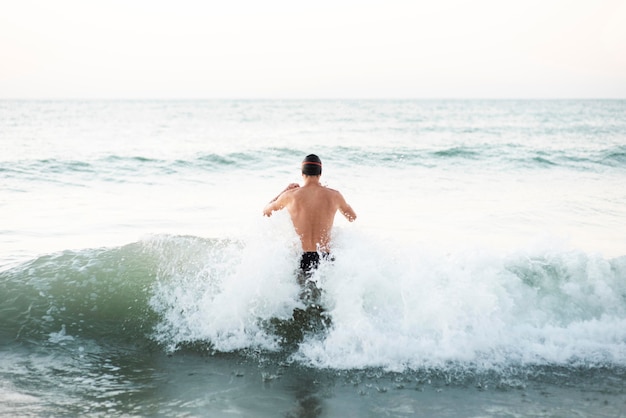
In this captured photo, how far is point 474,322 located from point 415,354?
0.75 m

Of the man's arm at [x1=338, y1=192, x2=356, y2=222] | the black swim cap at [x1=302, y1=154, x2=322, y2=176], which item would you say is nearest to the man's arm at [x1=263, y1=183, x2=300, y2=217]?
the black swim cap at [x1=302, y1=154, x2=322, y2=176]

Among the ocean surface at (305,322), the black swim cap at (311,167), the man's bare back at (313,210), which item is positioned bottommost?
the ocean surface at (305,322)

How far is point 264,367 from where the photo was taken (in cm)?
471

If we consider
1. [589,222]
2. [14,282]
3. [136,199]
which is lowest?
[14,282]

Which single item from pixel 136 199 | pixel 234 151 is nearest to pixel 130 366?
pixel 136 199

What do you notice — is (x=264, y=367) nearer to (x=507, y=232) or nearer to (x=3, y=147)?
(x=507, y=232)

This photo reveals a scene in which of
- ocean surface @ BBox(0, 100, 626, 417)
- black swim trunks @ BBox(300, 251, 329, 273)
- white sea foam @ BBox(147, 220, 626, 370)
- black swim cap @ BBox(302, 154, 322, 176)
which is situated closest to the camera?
ocean surface @ BBox(0, 100, 626, 417)

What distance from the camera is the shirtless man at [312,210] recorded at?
5.43 m

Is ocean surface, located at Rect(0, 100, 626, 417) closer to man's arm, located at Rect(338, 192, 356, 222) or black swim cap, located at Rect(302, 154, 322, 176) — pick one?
man's arm, located at Rect(338, 192, 356, 222)

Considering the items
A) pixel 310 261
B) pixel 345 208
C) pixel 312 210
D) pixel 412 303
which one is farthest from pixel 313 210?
pixel 412 303

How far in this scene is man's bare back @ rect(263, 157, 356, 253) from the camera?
17.8ft

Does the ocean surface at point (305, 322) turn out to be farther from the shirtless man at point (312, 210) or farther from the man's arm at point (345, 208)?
the man's arm at point (345, 208)

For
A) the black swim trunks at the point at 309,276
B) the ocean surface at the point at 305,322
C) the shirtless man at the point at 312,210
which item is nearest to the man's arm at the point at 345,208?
the shirtless man at the point at 312,210

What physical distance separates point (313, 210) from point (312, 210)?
0.03 ft
